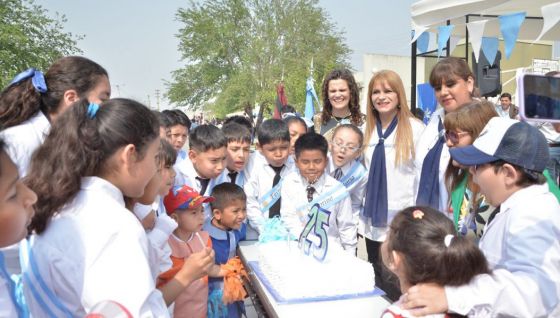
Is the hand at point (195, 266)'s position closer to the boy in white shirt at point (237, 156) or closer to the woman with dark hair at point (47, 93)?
the woman with dark hair at point (47, 93)

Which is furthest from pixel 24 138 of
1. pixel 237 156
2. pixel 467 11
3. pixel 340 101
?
pixel 467 11

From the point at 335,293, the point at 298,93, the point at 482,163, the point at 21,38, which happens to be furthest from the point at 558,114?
the point at 298,93

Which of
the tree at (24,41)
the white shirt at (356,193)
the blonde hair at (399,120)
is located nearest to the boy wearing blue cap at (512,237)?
the blonde hair at (399,120)

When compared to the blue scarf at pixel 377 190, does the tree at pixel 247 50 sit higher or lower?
higher

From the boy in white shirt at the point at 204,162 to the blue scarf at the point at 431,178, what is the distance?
1.30 m

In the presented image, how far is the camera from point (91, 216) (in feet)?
3.66

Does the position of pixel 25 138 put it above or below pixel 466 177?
above

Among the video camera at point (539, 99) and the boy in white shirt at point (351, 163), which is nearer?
the video camera at point (539, 99)

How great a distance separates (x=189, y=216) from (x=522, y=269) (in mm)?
1535

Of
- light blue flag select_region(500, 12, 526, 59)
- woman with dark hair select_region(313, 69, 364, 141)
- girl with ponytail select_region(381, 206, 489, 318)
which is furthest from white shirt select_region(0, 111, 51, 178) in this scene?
light blue flag select_region(500, 12, 526, 59)

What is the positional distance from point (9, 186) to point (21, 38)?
42.6 feet

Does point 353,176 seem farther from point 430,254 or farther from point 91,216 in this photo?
point 91,216

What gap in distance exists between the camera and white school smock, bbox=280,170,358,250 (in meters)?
2.73

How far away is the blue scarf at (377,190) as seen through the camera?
9.06 ft
